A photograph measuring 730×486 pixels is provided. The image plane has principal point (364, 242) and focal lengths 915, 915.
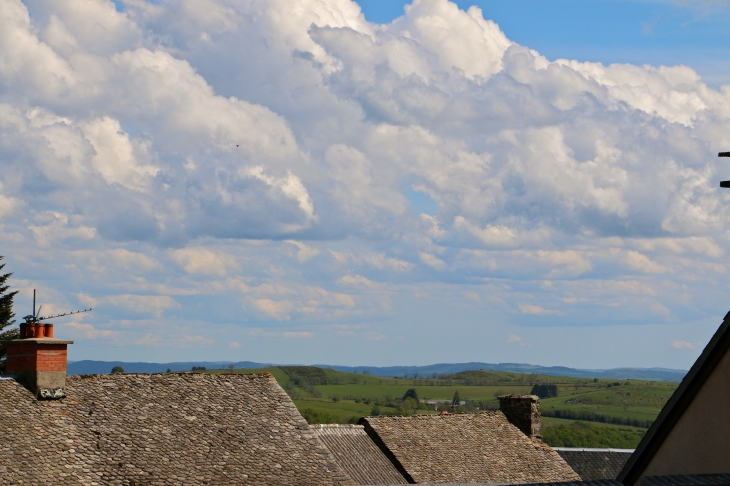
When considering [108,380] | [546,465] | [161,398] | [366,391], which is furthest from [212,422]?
[366,391]

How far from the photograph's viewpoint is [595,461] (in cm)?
4531

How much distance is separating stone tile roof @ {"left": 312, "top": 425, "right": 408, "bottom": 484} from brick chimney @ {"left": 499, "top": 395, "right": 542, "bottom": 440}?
319 inches

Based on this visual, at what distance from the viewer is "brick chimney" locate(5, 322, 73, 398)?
83.7 ft

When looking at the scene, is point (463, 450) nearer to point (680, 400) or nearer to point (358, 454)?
point (358, 454)

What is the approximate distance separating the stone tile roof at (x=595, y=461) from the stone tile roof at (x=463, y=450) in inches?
257

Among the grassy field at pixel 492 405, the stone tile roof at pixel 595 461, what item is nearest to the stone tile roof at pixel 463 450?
the stone tile roof at pixel 595 461

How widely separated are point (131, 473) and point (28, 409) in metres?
3.54

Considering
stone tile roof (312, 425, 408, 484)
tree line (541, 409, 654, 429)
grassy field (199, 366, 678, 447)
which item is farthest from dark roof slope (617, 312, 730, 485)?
tree line (541, 409, 654, 429)

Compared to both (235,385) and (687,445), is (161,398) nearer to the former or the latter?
(235,385)

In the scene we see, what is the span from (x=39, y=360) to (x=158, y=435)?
391cm

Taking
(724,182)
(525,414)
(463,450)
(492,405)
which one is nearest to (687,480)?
(724,182)

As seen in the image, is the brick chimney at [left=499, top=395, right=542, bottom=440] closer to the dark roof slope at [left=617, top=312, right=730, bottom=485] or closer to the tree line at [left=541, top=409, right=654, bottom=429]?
the dark roof slope at [left=617, top=312, right=730, bottom=485]

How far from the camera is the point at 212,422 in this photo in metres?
27.1

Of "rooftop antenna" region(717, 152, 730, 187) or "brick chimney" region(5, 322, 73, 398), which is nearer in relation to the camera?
"rooftop antenna" region(717, 152, 730, 187)
